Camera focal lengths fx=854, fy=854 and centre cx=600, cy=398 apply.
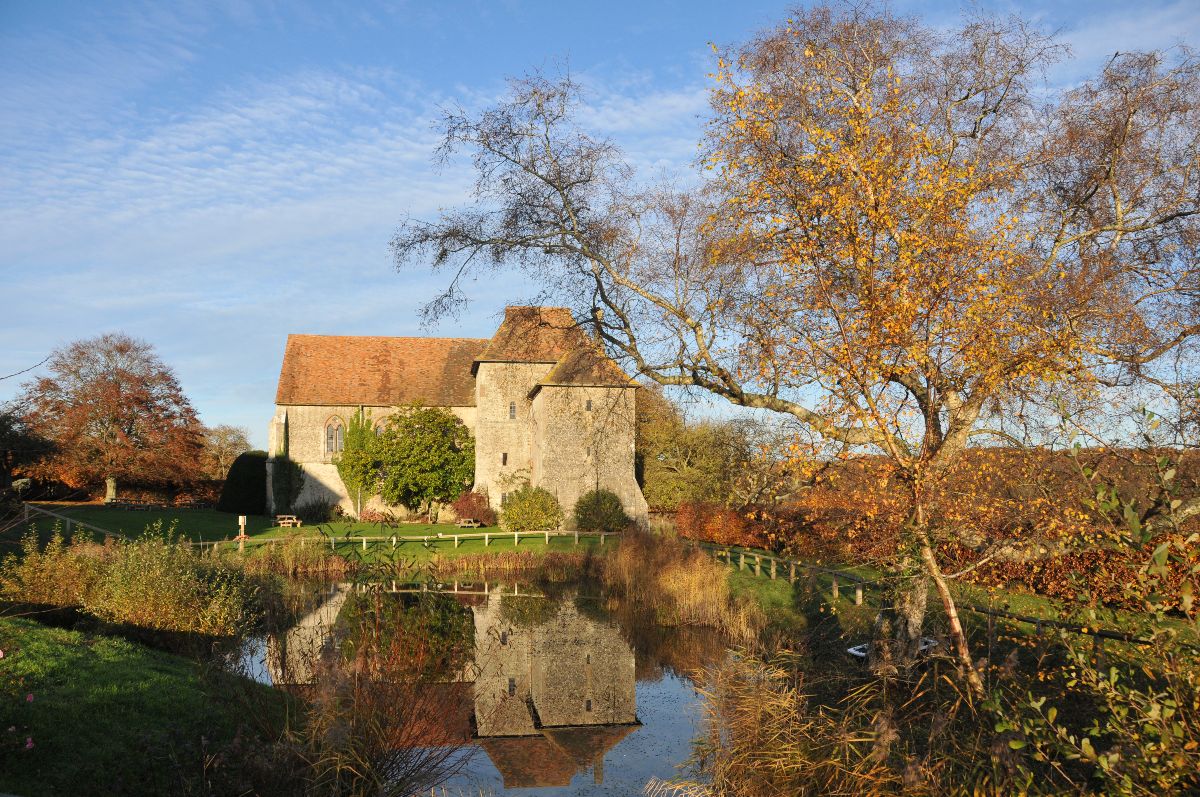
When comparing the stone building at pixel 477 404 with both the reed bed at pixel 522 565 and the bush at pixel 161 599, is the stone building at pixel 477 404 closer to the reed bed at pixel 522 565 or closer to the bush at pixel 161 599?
the reed bed at pixel 522 565

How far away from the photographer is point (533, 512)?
32.5 m

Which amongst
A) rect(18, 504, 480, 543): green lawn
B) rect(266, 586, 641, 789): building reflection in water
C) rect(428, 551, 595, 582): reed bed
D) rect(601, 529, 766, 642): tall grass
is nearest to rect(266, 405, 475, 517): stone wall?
rect(18, 504, 480, 543): green lawn

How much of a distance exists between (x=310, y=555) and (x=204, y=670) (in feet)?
50.4

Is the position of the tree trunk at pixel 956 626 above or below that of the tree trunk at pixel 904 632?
above

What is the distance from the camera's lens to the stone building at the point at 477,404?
34656mm

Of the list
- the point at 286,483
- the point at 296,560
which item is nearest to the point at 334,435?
the point at 286,483

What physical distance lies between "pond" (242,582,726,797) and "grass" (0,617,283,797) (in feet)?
2.81

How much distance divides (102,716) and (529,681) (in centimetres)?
696

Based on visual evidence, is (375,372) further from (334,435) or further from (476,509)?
(476,509)

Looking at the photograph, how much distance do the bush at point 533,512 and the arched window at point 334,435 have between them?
13.6m

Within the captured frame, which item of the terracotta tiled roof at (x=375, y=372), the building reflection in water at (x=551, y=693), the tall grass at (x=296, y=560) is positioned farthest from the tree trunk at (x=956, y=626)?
the terracotta tiled roof at (x=375, y=372)

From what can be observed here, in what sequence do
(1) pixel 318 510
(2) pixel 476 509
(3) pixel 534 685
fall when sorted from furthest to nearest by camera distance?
(1) pixel 318 510 → (2) pixel 476 509 → (3) pixel 534 685

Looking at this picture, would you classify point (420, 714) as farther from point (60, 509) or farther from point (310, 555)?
point (60, 509)

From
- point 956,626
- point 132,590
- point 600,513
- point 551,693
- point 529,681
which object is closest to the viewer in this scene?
point 956,626
